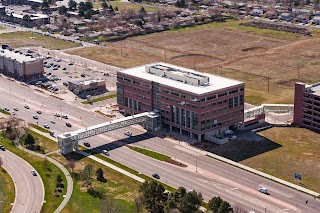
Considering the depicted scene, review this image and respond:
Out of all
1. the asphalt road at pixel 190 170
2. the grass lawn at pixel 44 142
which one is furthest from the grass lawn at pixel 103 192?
the grass lawn at pixel 44 142

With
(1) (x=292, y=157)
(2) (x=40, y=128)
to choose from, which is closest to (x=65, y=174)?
(2) (x=40, y=128)

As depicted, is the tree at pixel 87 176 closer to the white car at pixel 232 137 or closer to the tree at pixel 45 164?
the tree at pixel 45 164

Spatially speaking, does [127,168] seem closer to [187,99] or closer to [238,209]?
[187,99]

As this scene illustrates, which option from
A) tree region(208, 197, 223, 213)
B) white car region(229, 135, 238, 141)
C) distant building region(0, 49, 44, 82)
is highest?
distant building region(0, 49, 44, 82)

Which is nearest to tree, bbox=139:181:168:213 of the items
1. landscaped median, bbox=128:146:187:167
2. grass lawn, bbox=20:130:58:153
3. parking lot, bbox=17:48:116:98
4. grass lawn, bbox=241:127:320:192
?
landscaped median, bbox=128:146:187:167

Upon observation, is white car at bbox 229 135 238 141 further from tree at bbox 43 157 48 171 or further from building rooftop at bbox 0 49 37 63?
building rooftop at bbox 0 49 37 63

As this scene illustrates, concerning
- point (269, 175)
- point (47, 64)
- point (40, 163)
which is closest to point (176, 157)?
point (269, 175)

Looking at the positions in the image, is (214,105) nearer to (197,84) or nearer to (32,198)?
(197,84)
